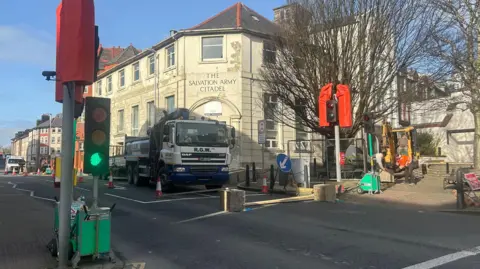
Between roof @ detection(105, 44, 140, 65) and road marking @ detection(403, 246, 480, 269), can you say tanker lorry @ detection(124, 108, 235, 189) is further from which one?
roof @ detection(105, 44, 140, 65)

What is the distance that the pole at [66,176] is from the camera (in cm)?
595

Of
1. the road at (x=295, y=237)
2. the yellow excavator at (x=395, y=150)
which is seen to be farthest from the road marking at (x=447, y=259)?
the yellow excavator at (x=395, y=150)

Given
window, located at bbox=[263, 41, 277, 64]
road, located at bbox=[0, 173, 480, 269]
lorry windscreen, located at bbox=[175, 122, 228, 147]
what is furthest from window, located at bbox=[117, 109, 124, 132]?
road, located at bbox=[0, 173, 480, 269]

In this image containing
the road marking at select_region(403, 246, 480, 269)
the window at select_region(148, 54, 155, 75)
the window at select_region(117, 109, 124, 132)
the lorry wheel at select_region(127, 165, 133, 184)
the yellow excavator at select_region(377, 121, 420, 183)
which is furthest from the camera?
the window at select_region(117, 109, 124, 132)

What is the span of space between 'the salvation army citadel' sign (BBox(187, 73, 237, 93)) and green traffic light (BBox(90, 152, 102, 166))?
2279cm

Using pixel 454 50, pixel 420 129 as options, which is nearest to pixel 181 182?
pixel 454 50

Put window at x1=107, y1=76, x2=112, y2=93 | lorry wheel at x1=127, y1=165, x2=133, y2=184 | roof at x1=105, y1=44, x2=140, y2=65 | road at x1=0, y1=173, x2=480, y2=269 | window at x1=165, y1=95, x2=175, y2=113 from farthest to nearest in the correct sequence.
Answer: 1. roof at x1=105, y1=44, x2=140, y2=65
2. window at x1=107, y1=76, x2=112, y2=93
3. window at x1=165, y1=95, x2=175, y2=113
4. lorry wheel at x1=127, y1=165, x2=133, y2=184
5. road at x1=0, y1=173, x2=480, y2=269

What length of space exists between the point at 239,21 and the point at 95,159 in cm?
2467

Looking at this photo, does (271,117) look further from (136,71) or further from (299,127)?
(136,71)

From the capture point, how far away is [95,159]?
6062 millimetres

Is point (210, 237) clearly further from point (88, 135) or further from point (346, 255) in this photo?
point (88, 135)

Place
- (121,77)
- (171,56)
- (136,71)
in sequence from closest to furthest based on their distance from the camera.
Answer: (171,56) → (136,71) → (121,77)

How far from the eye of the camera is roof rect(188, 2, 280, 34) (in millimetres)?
29156

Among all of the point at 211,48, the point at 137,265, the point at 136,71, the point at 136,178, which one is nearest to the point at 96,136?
the point at 137,265
